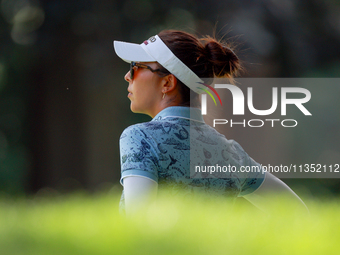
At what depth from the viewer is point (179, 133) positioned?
4.48 feet

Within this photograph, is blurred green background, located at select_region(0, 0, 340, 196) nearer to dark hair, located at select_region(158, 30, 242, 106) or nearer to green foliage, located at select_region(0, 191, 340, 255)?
dark hair, located at select_region(158, 30, 242, 106)

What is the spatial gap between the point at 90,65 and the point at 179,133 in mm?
6581

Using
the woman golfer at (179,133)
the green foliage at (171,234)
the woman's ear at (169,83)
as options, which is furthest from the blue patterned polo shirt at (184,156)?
the green foliage at (171,234)

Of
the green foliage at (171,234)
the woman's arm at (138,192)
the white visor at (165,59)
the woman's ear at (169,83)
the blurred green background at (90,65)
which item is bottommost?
the green foliage at (171,234)

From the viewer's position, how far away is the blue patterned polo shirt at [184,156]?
1.24 metres

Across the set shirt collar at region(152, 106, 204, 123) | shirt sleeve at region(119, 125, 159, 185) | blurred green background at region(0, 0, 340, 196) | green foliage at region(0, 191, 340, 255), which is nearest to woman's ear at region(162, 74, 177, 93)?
shirt collar at region(152, 106, 204, 123)

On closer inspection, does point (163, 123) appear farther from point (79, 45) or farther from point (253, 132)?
point (79, 45)

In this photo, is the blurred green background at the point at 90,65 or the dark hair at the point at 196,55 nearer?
the dark hair at the point at 196,55

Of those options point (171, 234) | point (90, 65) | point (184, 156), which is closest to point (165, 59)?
point (184, 156)

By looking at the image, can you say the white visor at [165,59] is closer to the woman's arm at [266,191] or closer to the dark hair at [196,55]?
the dark hair at [196,55]

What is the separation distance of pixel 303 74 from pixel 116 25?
365 cm

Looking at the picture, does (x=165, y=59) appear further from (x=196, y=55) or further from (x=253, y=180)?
(x=253, y=180)

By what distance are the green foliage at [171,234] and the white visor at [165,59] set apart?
964 mm

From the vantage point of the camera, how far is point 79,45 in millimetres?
7668
